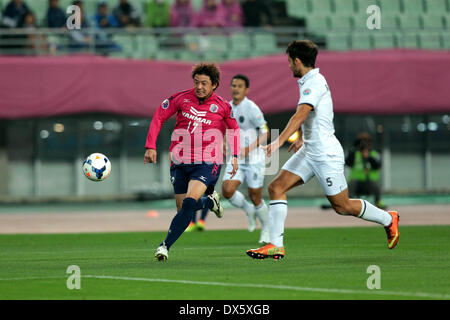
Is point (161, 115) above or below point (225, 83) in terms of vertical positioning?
below

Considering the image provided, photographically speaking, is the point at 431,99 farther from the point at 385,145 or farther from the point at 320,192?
the point at 320,192

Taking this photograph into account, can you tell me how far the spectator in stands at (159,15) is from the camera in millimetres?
26750

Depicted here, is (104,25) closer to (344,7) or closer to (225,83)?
(225,83)

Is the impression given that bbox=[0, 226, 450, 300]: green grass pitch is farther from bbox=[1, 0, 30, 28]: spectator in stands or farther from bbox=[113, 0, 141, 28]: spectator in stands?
bbox=[113, 0, 141, 28]: spectator in stands

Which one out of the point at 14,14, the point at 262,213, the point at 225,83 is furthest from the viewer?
the point at 225,83

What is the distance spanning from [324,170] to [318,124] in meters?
0.53

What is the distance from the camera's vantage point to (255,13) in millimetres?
27297

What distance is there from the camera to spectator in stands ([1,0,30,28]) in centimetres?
2564

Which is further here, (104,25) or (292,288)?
(104,25)

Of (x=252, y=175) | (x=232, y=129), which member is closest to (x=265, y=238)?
(x=252, y=175)

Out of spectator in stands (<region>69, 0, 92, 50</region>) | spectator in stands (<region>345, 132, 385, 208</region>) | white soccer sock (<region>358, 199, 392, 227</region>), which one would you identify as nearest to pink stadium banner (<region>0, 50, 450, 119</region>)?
spectator in stands (<region>69, 0, 92, 50</region>)

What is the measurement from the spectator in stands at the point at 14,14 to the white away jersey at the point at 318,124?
17257mm

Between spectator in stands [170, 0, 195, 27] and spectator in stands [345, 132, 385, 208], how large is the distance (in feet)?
23.2
